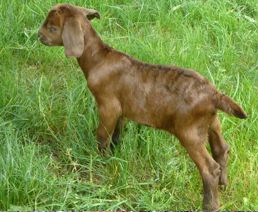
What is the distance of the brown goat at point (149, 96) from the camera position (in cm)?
397

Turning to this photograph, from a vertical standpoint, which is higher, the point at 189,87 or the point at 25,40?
the point at 189,87

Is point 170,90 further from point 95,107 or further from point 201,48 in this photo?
point 201,48

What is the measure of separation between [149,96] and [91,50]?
59cm

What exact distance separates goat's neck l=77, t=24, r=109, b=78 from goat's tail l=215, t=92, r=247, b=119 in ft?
3.13

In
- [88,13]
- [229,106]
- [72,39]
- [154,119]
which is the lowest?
[154,119]

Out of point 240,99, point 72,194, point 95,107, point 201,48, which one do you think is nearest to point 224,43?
point 201,48

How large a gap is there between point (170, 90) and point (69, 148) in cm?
90

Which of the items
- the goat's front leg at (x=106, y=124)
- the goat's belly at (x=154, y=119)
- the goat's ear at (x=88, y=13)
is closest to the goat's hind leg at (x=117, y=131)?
the goat's front leg at (x=106, y=124)

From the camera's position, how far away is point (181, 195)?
13.9 feet

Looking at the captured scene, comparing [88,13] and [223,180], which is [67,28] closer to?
[88,13]

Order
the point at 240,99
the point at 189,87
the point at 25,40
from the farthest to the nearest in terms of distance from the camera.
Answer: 1. the point at 25,40
2. the point at 240,99
3. the point at 189,87

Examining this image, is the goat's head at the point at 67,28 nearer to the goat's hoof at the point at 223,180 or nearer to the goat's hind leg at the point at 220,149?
the goat's hind leg at the point at 220,149

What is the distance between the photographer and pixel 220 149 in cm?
434

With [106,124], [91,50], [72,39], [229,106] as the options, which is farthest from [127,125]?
[229,106]
